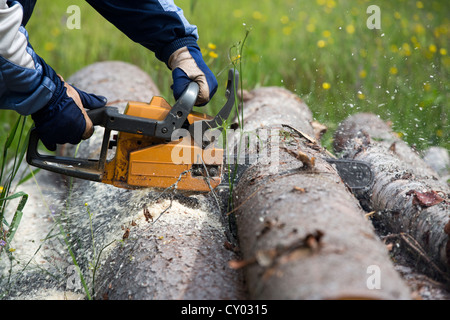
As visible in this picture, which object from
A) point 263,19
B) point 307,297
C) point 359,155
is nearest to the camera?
point 307,297

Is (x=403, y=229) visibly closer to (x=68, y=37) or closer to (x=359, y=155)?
(x=359, y=155)

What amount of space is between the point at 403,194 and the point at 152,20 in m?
1.64

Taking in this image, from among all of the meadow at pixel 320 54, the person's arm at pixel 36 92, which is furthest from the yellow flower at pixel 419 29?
the person's arm at pixel 36 92

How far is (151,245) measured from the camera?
6.58ft

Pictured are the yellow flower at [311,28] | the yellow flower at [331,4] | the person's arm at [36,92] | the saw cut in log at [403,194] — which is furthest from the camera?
the yellow flower at [331,4]

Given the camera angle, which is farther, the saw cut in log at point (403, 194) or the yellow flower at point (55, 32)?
the yellow flower at point (55, 32)

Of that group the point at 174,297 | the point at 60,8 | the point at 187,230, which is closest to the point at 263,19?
the point at 60,8

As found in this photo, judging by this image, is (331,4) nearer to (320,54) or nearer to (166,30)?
(320,54)

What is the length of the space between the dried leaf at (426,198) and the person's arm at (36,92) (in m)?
1.70

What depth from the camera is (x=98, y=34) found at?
18.3 ft

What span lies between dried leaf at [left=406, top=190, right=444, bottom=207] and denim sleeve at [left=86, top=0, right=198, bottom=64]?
4.71 ft

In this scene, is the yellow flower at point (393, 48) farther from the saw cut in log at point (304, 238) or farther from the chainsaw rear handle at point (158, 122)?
the chainsaw rear handle at point (158, 122)

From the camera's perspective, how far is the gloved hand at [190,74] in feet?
7.52
